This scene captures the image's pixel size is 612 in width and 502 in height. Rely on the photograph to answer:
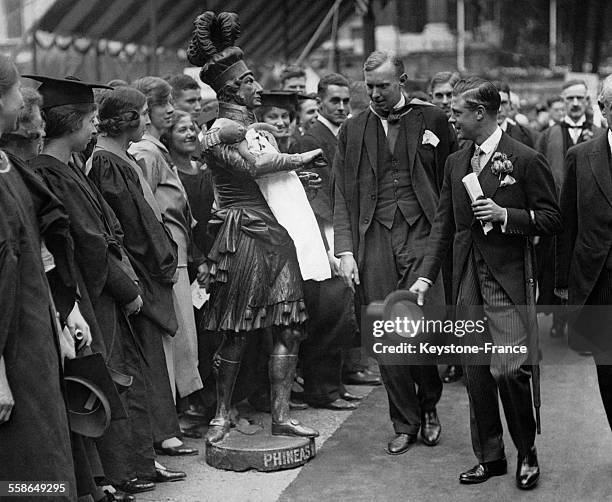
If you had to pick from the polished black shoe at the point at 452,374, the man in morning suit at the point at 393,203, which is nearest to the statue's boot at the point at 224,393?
the man in morning suit at the point at 393,203

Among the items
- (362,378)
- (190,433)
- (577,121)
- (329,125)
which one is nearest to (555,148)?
(577,121)

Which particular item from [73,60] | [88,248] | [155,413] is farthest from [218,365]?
[73,60]

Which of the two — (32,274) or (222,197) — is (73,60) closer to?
(222,197)

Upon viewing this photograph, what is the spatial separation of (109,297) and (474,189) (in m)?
1.87

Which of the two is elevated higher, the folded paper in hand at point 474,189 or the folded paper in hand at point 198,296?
the folded paper in hand at point 474,189

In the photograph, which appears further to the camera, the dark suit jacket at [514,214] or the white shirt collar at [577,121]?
the white shirt collar at [577,121]

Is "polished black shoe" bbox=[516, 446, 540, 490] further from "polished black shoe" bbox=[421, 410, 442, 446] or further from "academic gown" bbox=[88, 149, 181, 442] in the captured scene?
"academic gown" bbox=[88, 149, 181, 442]

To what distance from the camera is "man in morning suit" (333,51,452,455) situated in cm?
624

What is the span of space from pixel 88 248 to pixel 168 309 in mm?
1105

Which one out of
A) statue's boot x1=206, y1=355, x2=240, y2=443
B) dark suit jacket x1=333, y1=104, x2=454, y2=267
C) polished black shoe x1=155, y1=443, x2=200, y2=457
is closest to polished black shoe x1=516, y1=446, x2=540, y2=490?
dark suit jacket x1=333, y1=104, x2=454, y2=267

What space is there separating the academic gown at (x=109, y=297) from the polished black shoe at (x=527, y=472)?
1.86 meters

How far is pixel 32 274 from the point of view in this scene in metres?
4.05

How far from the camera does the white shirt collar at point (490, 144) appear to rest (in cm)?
552

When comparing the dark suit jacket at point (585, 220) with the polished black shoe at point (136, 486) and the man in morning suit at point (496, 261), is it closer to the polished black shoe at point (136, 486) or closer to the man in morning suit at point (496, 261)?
the man in morning suit at point (496, 261)
